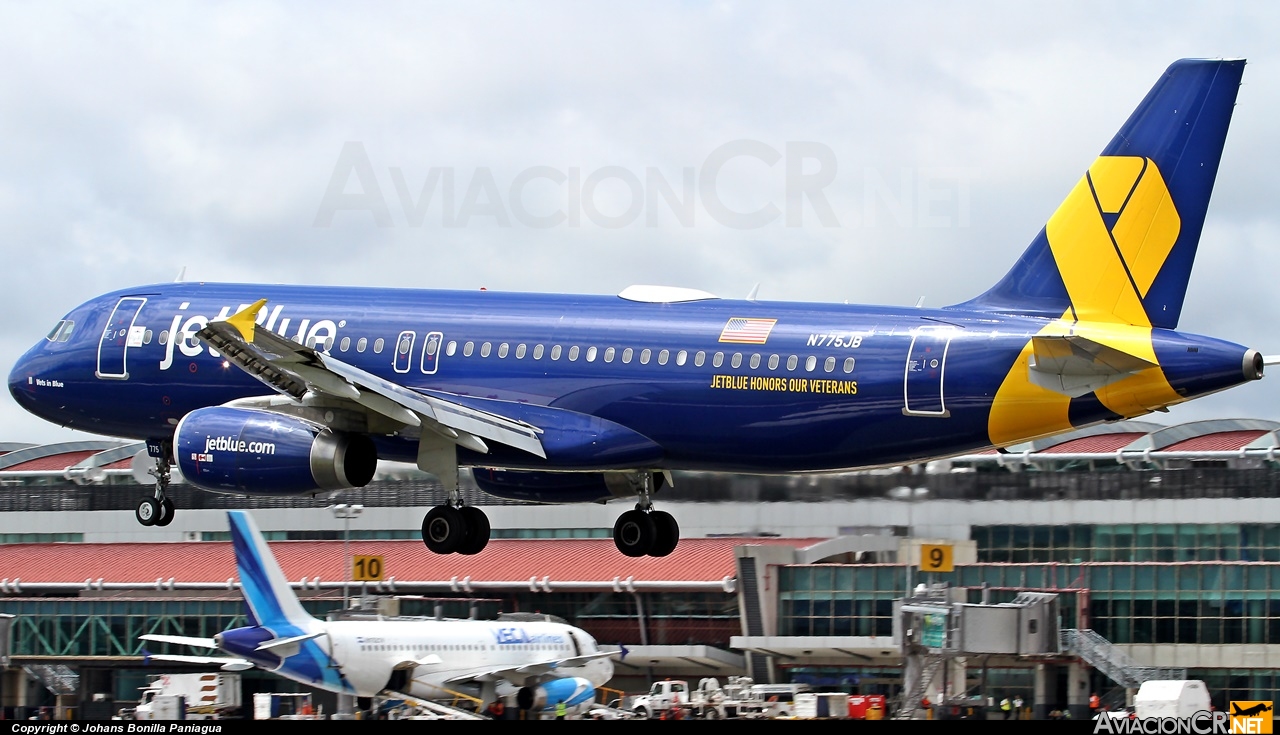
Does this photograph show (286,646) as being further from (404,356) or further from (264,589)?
(404,356)

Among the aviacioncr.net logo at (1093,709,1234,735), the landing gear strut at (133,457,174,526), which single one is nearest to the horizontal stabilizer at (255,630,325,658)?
the landing gear strut at (133,457,174,526)

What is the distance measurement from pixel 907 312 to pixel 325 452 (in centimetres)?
1060

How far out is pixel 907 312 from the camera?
31031mm

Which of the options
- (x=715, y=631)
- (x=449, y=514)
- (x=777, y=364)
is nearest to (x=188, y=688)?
(x=715, y=631)

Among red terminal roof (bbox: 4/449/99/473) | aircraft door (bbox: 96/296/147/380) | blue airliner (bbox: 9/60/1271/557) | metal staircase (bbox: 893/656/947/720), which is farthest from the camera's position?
red terminal roof (bbox: 4/449/99/473)

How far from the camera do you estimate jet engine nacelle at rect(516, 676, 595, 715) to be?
45469 mm

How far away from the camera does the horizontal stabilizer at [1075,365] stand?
2859 centimetres

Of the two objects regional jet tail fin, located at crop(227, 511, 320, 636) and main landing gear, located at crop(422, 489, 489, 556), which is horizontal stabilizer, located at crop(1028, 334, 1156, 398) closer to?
main landing gear, located at crop(422, 489, 489, 556)

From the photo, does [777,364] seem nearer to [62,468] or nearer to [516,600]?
[516,600]

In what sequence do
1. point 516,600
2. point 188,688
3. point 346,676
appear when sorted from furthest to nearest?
1. point 516,600
2. point 188,688
3. point 346,676

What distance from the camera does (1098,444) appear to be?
61.9 meters

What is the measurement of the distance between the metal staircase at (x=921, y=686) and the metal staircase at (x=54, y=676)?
85.8 feet

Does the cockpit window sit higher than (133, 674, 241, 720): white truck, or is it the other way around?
the cockpit window

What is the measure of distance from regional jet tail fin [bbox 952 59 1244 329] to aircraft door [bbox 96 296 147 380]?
17652 millimetres
